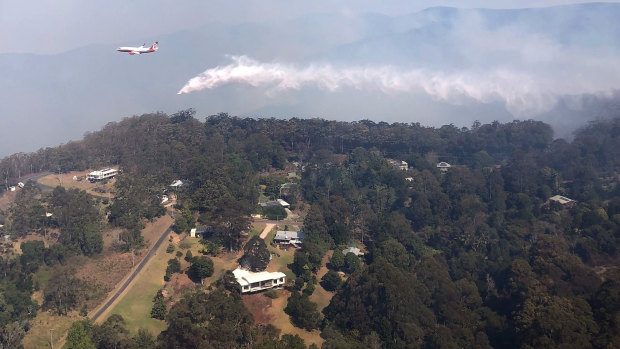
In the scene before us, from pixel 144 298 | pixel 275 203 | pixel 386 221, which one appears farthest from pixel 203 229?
pixel 386 221

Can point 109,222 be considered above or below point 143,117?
below

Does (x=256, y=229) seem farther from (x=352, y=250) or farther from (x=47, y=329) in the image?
(x=47, y=329)

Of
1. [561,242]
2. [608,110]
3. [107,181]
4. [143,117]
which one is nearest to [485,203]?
[561,242]

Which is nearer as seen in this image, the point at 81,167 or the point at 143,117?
the point at 81,167

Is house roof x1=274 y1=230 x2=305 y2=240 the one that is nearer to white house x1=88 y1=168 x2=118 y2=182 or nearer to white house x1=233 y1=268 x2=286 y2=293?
white house x1=233 y1=268 x2=286 y2=293

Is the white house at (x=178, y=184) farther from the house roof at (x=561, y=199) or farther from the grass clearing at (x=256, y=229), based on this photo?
the house roof at (x=561, y=199)

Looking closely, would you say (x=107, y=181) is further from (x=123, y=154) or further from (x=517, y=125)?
(x=517, y=125)

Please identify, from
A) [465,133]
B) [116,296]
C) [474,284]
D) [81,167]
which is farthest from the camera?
[465,133]

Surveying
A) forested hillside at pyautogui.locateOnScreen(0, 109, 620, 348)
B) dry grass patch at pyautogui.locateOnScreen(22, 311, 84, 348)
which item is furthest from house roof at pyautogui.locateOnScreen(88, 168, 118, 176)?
dry grass patch at pyautogui.locateOnScreen(22, 311, 84, 348)

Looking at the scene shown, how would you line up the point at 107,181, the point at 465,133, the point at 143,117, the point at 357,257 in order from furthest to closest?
the point at 465,133
the point at 143,117
the point at 107,181
the point at 357,257
